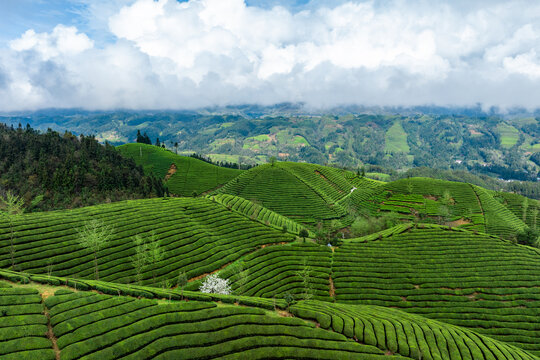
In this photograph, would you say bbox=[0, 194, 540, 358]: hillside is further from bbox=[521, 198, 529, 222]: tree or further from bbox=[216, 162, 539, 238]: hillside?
bbox=[521, 198, 529, 222]: tree

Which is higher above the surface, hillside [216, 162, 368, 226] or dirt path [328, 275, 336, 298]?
hillside [216, 162, 368, 226]

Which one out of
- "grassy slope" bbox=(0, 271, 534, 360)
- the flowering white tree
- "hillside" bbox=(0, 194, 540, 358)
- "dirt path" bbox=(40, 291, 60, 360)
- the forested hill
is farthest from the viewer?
the forested hill

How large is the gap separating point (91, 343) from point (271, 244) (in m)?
53.9

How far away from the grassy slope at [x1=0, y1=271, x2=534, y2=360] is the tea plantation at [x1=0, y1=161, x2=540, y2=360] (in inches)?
6.8

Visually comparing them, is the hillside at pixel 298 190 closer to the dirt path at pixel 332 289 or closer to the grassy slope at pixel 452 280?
the grassy slope at pixel 452 280

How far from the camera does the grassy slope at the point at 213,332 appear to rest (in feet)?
102

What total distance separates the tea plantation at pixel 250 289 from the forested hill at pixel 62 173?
53.1 m

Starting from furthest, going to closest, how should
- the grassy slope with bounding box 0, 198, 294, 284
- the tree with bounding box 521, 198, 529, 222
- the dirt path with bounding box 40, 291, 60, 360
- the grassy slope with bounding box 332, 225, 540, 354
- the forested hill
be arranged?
the tree with bounding box 521, 198, 529, 222 → the forested hill → the grassy slope with bounding box 332, 225, 540, 354 → the grassy slope with bounding box 0, 198, 294, 284 → the dirt path with bounding box 40, 291, 60, 360

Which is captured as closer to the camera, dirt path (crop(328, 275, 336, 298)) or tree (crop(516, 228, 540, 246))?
dirt path (crop(328, 275, 336, 298))

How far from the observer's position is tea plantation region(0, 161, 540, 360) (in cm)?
3322

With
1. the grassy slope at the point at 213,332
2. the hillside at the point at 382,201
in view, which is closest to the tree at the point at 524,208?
the hillside at the point at 382,201

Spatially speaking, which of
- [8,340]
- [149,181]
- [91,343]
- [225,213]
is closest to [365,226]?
[225,213]

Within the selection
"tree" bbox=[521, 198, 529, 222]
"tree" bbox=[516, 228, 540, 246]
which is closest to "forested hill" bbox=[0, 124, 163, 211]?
"tree" bbox=[516, 228, 540, 246]

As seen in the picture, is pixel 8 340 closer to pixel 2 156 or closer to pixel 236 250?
pixel 236 250
